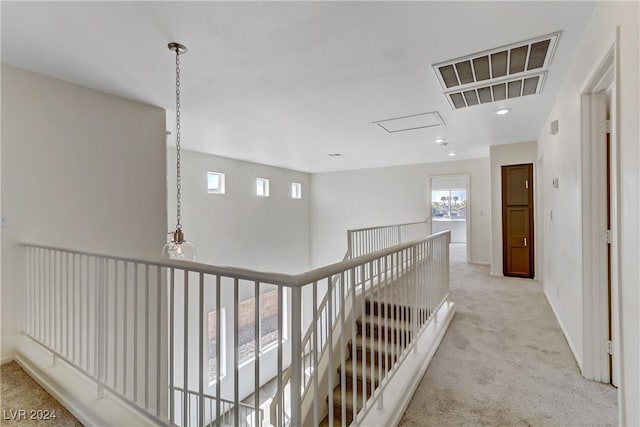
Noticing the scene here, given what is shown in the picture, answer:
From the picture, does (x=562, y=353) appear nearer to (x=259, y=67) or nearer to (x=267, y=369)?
(x=259, y=67)

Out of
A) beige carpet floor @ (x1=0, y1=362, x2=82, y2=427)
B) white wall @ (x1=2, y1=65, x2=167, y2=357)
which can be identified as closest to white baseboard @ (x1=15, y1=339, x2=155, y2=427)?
beige carpet floor @ (x1=0, y1=362, x2=82, y2=427)

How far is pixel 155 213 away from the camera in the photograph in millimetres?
3283

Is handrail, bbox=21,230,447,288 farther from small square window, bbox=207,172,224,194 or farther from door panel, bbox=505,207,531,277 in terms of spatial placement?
door panel, bbox=505,207,531,277

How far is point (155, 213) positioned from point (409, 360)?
2.81 meters

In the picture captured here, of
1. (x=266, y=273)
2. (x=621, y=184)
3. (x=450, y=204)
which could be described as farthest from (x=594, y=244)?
(x=450, y=204)

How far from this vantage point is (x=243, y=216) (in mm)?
6781

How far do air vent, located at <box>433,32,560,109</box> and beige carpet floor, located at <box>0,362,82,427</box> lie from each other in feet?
11.2

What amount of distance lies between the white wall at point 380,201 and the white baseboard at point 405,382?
15.3ft

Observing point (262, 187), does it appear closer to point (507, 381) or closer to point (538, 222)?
point (538, 222)

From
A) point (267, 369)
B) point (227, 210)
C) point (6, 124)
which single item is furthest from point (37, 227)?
point (267, 369)

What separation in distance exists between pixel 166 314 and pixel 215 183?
13.1 ft

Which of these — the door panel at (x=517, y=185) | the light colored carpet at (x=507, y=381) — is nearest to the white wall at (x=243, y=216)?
the light colored carpet at (x=507, y=381)

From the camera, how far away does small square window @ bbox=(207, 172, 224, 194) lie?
244 inches

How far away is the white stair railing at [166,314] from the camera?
1179 millimetres
